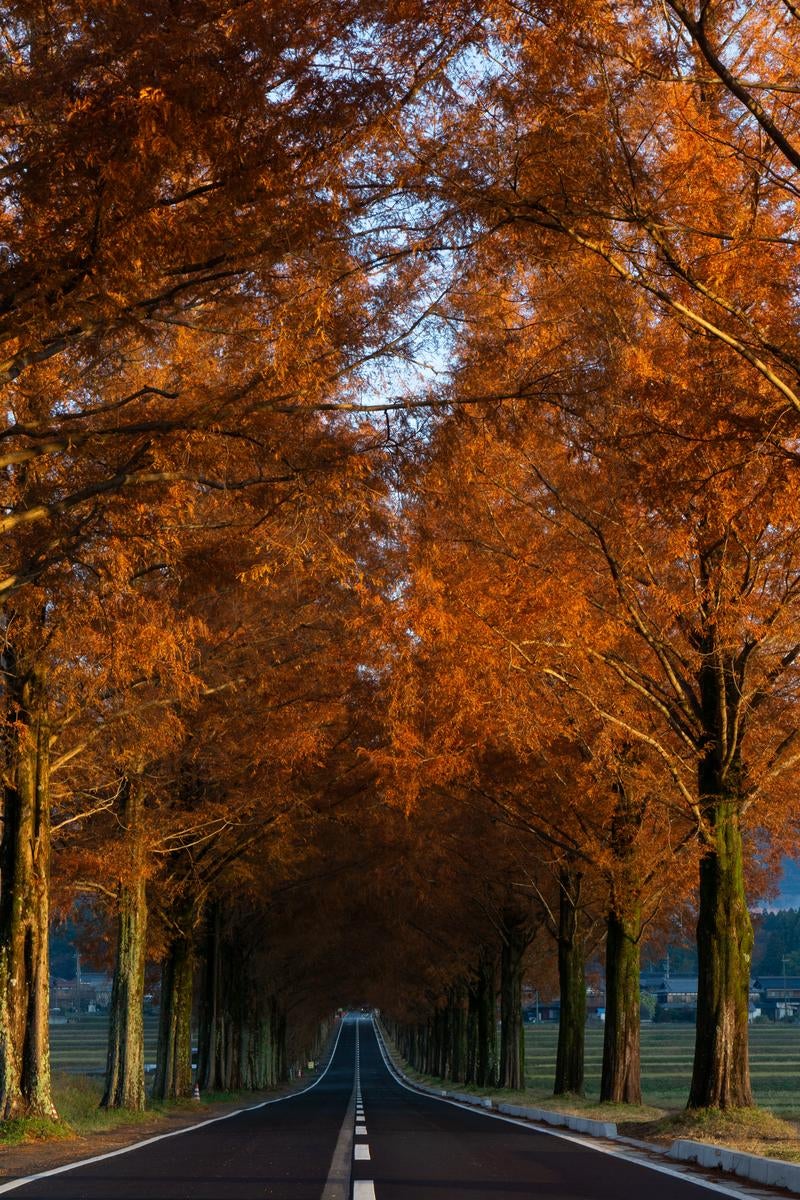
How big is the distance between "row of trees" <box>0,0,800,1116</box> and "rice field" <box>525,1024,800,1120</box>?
9.78 meters

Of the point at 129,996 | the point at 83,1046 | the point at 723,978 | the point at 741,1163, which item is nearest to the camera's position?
the point at 741,1163

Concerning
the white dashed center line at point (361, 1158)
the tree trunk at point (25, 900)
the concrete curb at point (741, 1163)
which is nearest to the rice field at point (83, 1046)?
the white dashed center line at point (361, 1158)

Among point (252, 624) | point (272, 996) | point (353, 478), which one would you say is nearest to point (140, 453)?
point (353, 478)

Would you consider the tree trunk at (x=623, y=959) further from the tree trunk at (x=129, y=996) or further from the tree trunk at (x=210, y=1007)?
the tree trunk at (x=210, y=1007)

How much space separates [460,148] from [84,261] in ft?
10.00

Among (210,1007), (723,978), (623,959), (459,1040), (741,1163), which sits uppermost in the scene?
(723,978)

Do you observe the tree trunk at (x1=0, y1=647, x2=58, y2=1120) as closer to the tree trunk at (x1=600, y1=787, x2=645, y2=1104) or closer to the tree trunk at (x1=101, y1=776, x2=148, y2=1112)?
the tree trunk at (x1=101, y1=776, x2=148, y2=1112)

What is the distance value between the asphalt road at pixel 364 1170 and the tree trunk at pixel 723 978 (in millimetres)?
2284

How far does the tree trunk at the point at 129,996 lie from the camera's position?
23703 mm

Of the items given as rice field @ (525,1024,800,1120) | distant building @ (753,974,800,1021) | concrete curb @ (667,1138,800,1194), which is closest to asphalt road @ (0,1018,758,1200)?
concrete curb @ (667,1138,800,1194)

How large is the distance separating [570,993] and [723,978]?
1373 cm

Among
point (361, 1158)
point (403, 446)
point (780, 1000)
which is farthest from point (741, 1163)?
point (780, 1000)

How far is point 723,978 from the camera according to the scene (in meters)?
16.9

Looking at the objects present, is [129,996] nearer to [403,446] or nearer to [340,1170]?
[340,1170]
